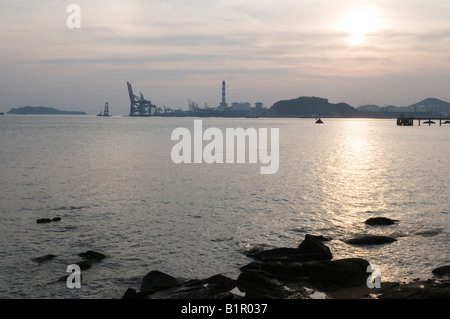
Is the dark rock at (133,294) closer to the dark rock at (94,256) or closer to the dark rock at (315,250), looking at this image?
the dark rock at (94,256)

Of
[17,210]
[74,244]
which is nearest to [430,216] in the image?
[74,244]

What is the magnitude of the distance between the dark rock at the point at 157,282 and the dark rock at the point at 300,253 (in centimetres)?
315

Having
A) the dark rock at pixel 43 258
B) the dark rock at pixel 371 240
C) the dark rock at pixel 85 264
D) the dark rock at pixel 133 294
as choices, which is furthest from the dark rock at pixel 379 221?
the dark rock at pixel 43 258

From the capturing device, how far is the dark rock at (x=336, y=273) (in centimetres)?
1100

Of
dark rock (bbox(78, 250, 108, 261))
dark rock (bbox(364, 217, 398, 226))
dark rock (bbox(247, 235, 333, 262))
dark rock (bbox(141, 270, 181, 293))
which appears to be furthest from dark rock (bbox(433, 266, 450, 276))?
dark rock (bbox(78, 250, 108, 261))

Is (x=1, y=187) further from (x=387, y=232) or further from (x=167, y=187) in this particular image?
(x=387, y=232)

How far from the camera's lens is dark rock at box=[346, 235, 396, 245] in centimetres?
A: 1480

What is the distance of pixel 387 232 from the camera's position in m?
16.3

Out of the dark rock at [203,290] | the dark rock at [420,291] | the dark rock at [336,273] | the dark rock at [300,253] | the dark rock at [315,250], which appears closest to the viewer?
the dark rock at [420,291]

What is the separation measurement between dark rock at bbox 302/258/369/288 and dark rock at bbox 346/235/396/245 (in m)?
3.26

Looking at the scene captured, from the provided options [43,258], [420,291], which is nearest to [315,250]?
[420,291]

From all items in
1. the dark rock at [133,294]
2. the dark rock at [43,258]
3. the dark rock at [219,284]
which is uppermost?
the dark rock at [219,284]

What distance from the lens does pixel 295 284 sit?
10.8 meters

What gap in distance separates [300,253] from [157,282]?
449 cm
